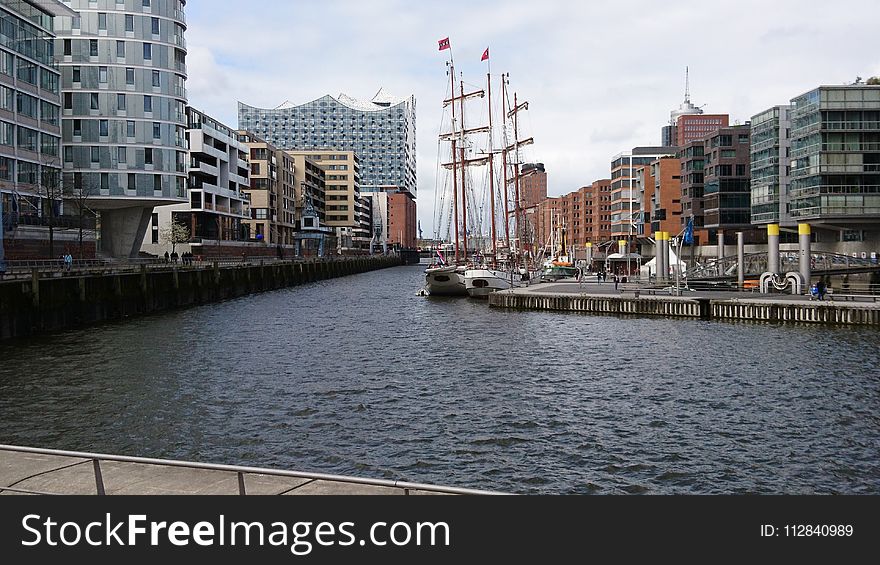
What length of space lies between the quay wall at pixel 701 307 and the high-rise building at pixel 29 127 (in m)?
47.0

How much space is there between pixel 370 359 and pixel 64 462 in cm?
3197

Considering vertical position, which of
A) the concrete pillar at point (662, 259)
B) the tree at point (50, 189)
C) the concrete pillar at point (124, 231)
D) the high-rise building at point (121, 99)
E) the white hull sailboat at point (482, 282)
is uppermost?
the high-rise building at point (121, 99)

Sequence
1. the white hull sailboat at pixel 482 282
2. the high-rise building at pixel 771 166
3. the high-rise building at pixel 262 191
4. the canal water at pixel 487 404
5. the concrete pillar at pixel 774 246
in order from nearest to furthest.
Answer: the canal water at pixel 487 404 → the concrete pillar at pixel 774 246 → the white hull sailboat at pixel 482 282 → the high-rise building at pixel 771 166 → the high-rise building at pixel 262 191

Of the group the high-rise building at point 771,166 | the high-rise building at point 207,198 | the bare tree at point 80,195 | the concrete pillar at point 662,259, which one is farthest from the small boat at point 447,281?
Answer: the high-rise building at point 207,198

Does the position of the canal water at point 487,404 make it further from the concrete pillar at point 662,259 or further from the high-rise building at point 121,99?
the high-rise building at point 121,99

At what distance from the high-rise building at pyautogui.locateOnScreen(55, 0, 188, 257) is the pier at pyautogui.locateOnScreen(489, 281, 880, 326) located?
51.1m

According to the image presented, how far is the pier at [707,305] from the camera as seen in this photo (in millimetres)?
57344

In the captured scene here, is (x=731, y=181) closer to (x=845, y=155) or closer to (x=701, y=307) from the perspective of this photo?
(x=845, y=155)

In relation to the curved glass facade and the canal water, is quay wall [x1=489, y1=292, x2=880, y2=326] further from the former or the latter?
the curved glass facade

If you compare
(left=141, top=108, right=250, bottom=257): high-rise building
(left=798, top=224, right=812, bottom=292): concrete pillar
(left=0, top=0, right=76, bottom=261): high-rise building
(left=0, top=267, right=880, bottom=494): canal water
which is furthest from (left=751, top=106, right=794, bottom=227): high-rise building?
(left=0, top=0, right=76, bottom=261): high-rise building

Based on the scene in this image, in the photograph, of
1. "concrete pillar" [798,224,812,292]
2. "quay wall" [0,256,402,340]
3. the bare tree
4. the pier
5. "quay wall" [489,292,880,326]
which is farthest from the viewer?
the bare tree

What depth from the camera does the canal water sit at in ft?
73.8

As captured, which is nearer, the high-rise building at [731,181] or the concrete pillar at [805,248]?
the concrete pillar at [805,248]

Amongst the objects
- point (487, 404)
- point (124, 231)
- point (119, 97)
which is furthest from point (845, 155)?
point (124, 231)
